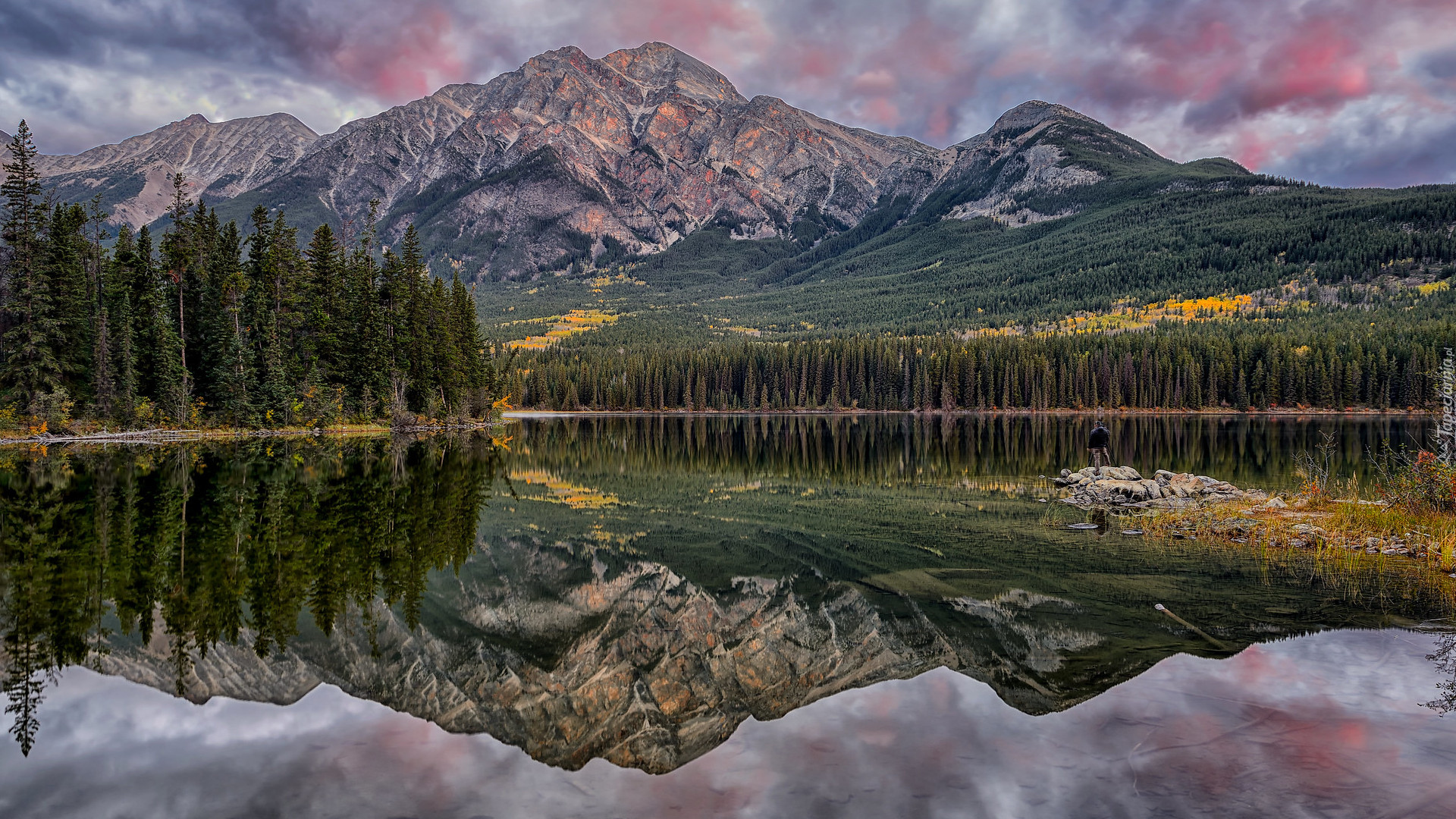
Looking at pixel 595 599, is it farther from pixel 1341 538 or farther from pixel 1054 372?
pixel 1054 372

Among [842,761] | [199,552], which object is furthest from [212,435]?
[842,761]

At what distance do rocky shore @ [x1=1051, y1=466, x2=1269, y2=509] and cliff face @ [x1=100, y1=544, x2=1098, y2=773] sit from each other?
46.3 feet

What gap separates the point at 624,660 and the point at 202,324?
61177 mm

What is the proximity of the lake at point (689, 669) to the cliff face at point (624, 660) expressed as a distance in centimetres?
6

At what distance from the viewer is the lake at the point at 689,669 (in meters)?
7.05

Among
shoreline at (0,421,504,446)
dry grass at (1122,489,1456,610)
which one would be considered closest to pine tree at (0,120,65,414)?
shoreline at (0,421,504,446)

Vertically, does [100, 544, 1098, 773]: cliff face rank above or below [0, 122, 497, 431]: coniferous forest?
below

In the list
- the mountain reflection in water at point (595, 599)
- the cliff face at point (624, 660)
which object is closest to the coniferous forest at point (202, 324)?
the mountain reflection in water at point (595, 599)

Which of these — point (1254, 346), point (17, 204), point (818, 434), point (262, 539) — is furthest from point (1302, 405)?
point (17, 204)

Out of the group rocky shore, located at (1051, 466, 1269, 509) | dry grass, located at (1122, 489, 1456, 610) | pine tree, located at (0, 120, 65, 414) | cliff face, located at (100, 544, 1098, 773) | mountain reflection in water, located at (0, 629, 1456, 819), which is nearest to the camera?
mountain reflection in water, located at (0, 629, 1456, 819)

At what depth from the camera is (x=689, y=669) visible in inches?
429

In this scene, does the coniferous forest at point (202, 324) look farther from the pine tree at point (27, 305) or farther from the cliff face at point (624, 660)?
the cliff face at point (624, 660)

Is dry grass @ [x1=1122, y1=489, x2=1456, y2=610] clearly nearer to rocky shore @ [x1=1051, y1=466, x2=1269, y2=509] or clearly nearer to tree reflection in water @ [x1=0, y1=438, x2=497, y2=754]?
rocky shore @ [x1=1051, y1=466, x2=1269, y2=509]

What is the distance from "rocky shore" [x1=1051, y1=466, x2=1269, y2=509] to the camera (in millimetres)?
25688
